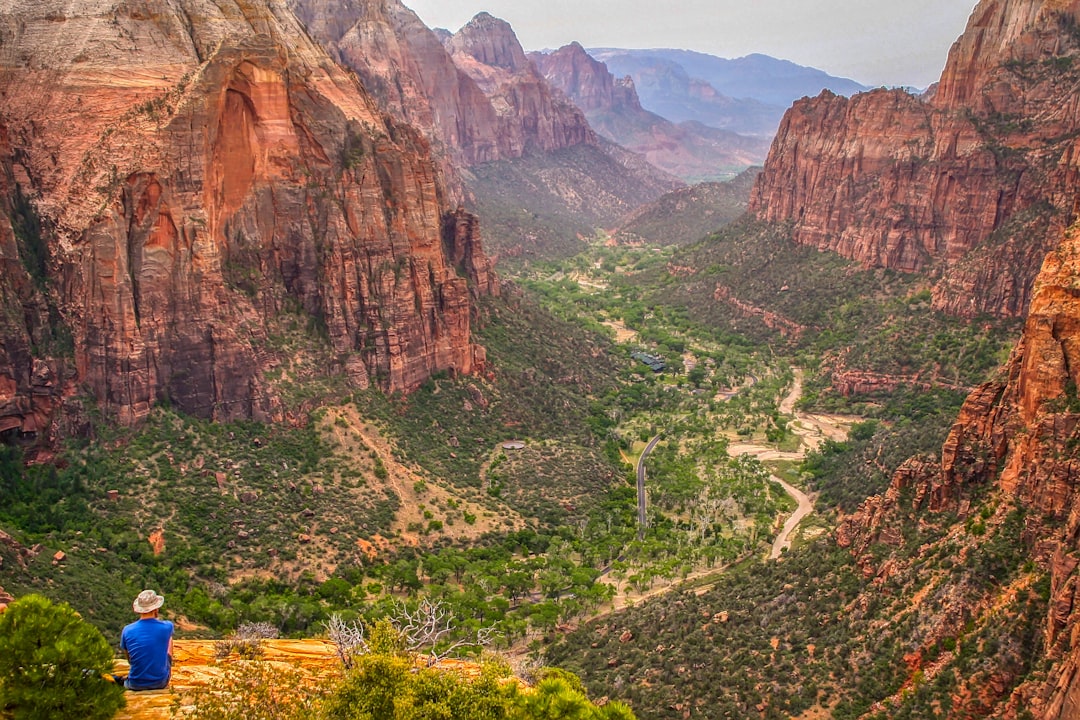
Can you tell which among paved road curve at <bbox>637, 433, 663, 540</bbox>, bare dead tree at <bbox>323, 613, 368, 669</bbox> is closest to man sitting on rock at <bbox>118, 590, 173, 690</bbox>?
bare dead tree at <bbox>323, 613, 368, 669</bbox>

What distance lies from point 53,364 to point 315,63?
3816 centimetres

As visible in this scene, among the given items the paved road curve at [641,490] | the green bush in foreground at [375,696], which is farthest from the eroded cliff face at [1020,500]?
the paved road curve at [641,490]

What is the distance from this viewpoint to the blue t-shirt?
24.5 meters

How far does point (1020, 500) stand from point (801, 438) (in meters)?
60.0

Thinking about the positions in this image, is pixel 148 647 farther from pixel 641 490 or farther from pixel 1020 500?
pixel 641 490

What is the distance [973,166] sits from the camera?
117250 millimetres

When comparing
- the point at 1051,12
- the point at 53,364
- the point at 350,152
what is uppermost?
the point at 1051,12

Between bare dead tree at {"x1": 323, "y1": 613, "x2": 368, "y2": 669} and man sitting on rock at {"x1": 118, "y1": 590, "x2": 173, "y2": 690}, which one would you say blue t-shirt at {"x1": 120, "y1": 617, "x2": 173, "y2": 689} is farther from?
bare dead tree at {"x1": 323, "y1": 613, "x2": 368, "y2": 669}

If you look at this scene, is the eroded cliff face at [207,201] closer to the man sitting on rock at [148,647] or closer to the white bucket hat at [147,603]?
the man sitting on rock at [148,647]

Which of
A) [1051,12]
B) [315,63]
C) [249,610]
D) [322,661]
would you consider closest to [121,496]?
[249,610]

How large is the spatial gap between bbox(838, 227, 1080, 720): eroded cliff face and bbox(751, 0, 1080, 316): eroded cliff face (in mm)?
53879

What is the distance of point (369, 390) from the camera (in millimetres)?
81312

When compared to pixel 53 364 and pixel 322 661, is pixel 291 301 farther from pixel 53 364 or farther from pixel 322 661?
pixel 322 661

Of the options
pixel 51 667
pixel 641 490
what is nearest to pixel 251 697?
pixel 51 667
